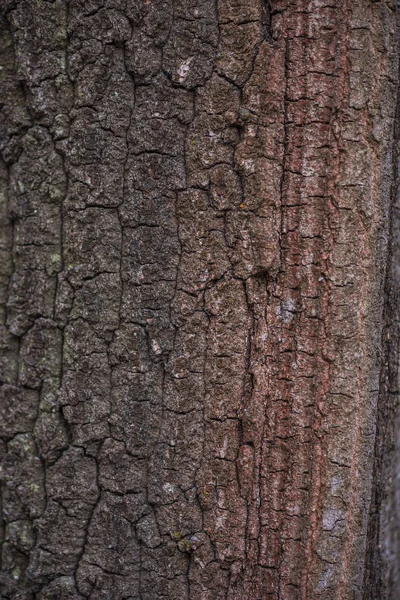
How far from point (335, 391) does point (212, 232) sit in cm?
46

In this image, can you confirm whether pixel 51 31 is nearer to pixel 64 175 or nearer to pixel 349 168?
pixel 64 175

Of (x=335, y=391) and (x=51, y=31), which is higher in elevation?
(x=51, y=31)

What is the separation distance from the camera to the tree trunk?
1179 millimetres

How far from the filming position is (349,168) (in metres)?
1.19

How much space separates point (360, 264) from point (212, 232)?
350 mm

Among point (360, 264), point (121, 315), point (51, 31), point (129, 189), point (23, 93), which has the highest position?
point (51, 31)

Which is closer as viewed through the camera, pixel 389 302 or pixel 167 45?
pixel 167 45

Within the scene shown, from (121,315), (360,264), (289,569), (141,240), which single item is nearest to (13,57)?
(141,240)

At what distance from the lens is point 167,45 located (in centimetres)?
118

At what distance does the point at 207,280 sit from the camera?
3.93 feet

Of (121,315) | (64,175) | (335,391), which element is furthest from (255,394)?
(64,175)

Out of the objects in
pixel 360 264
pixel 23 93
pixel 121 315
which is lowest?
pixel 121 315

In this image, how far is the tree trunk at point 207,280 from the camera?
3.87 ft

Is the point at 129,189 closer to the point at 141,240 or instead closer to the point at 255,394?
the point at 141,240
